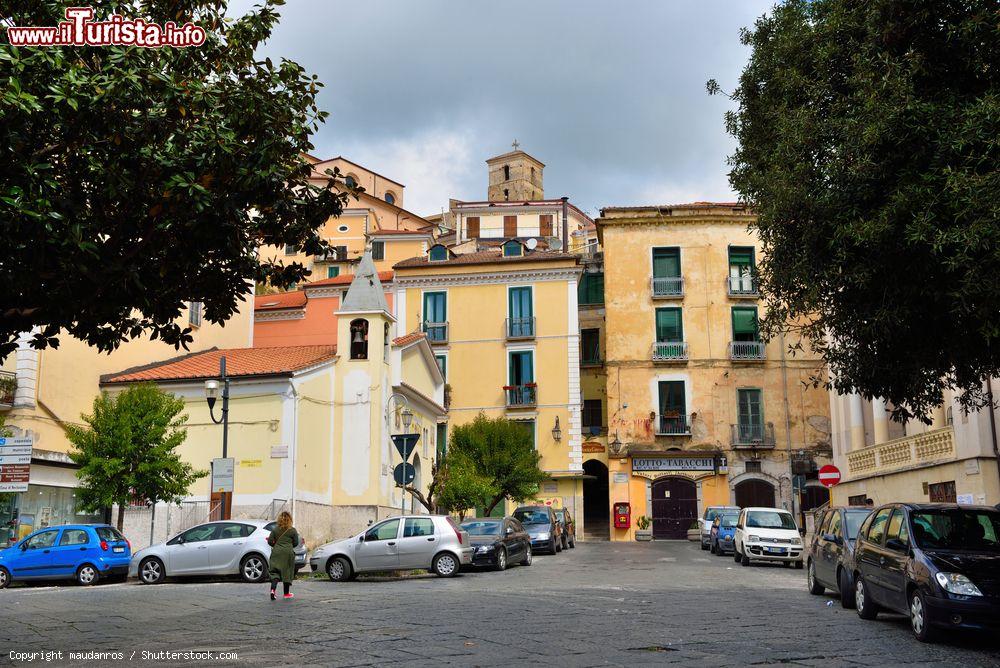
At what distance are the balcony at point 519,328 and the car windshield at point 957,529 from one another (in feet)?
106

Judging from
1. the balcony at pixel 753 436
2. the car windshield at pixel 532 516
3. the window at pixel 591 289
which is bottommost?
the car windshield at pixel 532 516

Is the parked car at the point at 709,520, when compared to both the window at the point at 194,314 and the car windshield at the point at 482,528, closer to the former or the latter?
the car windshield at the point at 482,528

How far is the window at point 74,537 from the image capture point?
20.5 meters

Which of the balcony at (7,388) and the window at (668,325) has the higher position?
the window at (668,325)

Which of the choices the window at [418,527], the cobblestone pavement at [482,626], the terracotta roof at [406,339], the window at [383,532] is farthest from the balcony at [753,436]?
the window at [383,532]

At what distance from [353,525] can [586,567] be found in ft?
27.6

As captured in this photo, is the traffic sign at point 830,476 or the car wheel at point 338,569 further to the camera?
the traffic sign at point 830,476

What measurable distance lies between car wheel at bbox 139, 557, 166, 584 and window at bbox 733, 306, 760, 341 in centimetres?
3006

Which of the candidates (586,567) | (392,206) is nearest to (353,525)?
(586,567)

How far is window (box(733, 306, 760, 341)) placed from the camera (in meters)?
43.9

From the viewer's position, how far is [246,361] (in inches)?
1193

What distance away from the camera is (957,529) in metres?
10.9

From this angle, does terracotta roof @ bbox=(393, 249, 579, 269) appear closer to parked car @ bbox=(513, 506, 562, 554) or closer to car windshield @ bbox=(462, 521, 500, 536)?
parked car @ bbox=(513, 506, 562, 554)

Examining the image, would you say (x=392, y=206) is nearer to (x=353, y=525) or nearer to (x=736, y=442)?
(x=736, y=442)
